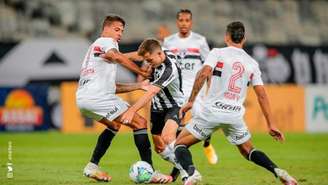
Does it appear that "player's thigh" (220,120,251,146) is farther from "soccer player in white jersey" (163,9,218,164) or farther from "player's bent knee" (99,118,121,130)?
"soccer player in white jersey" (163,9,218,164)

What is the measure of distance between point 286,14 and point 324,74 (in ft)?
11.3

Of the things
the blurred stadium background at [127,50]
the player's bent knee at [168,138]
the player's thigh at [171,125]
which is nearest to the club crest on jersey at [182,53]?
the blurred stadium background at [127,50]

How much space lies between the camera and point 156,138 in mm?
12008

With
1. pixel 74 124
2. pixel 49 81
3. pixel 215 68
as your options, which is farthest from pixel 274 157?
pixel 49 81

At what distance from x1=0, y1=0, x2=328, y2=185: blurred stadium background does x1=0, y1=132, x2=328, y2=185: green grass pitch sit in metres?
0.05

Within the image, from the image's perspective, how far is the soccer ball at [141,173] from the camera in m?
11.4

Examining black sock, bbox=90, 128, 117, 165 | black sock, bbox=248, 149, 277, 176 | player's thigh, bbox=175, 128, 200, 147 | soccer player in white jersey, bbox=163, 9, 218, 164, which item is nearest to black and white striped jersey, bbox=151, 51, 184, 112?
black sock, bbox=90, 128, 117, 165

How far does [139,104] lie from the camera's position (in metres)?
10.8

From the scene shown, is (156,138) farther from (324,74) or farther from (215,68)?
(324,74)

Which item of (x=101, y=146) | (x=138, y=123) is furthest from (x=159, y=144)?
(x=101, y=146)

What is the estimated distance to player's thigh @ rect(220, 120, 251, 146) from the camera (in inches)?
408

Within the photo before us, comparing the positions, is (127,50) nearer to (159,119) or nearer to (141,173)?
(159,119)

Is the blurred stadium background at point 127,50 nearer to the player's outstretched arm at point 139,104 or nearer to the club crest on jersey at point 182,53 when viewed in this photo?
the club crest on jersey at point 182,53

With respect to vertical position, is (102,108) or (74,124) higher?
(102,108)
